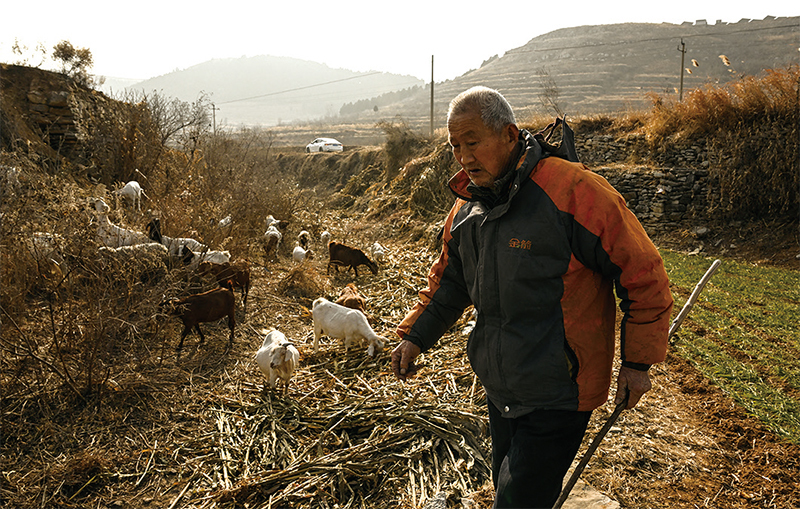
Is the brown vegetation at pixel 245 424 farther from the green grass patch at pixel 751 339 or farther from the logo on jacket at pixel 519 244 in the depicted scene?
the logo on jacket at pixel 519 244

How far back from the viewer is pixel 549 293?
75.9 inches

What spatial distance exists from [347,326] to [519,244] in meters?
3.96

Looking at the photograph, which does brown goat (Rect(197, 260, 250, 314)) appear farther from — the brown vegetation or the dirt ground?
the dirt ground

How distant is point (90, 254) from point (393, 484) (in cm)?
398

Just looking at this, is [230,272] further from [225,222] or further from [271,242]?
[271,242]

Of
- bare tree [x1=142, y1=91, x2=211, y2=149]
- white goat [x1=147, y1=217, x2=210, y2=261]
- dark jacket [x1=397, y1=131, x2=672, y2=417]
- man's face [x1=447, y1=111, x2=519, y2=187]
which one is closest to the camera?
dark jacket [x1=397, y1=131, x2=672, y2=417]

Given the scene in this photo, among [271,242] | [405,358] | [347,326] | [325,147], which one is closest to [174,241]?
[347,326]

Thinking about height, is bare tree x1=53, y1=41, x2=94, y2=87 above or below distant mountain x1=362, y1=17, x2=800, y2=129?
below

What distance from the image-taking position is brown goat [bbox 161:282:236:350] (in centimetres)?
549

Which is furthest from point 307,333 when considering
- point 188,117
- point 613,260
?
point 188,117

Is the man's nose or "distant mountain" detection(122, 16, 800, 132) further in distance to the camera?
"distant mountain" detection(122, 16, 800, 132)

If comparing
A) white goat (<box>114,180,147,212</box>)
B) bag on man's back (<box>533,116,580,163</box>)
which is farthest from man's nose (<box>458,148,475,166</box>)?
white goat (<box>114,180,147,212</box>)

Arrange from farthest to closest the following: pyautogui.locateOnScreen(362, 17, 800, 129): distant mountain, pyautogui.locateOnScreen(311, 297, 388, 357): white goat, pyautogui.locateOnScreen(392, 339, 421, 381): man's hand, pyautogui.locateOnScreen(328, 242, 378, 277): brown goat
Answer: pyautogui.locateOnScreen(362, 17, 800, 129): distant mountain
pyautogui.locateOnScreen(328, 242, 378, 277): brown goat
pyautogui.locateOnScreen(311, 297, 388, 357): white goat
pyautogui.locateOnScreen(392, 339, 421, 381): man's hand

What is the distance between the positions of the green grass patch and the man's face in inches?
149
